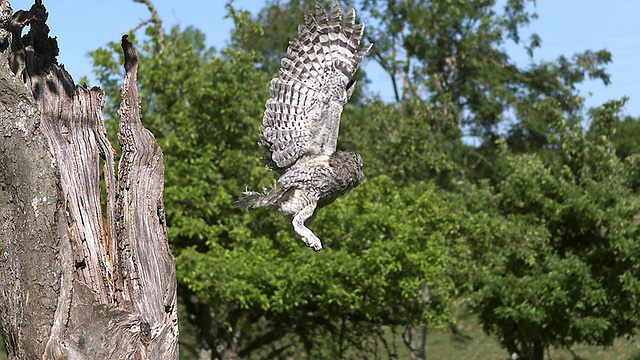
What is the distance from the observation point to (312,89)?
21.8ft

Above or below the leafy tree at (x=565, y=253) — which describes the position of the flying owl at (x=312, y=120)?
below

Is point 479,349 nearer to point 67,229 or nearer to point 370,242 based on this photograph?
point 370,242

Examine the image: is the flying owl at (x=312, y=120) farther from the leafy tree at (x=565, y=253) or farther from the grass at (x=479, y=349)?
the grass at (x=479, y=349)

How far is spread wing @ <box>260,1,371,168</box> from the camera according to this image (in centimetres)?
643

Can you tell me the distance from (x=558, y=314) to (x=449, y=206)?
2.56m

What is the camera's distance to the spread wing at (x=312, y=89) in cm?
643

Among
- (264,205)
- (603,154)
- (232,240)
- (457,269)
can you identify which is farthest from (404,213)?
(264,205)

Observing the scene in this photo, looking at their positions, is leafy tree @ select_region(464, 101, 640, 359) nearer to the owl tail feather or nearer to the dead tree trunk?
the owl tail feather

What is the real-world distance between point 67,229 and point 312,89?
181 cm

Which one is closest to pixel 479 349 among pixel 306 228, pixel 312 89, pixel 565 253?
pixel 565 253

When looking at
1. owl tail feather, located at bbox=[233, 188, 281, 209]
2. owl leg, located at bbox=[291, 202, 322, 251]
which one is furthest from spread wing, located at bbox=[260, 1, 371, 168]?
owl leg, located at bbox=[291, 202, 322, 251]

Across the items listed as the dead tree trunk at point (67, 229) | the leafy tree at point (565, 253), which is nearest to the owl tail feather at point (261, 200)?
the dead tree trunk at point (67, 229)

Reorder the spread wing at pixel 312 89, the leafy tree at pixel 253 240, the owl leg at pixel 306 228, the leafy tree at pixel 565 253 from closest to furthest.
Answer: the owl leg at pixel 306 228
the spread wing at pixel 312 89
the leafy tree at pixel 253 240
the leafy tree at pixel 565 253

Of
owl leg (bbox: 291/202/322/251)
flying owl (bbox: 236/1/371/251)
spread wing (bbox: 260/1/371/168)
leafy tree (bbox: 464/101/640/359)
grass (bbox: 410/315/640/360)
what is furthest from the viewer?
grass (bbox: 410/315/640/360)
